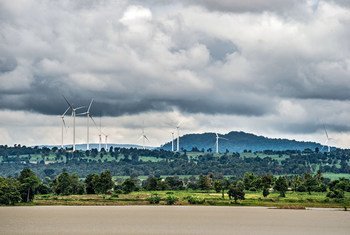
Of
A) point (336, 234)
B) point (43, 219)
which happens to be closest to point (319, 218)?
point (336, 234)

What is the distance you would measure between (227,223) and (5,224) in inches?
1964

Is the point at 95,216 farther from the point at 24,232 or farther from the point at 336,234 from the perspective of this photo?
the point at 336,234

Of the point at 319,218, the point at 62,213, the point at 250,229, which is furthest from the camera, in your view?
the point at 62,213

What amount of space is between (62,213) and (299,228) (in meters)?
72.3

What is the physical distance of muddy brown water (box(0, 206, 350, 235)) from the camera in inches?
5797

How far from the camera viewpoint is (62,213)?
199 metres

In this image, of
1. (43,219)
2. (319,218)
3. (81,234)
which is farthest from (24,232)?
(319,218)

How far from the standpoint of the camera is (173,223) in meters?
166

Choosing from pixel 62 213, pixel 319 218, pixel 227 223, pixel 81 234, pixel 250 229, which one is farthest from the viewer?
pixel 62 213

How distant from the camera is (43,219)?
178 metres

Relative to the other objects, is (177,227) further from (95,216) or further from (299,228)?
(95,216)

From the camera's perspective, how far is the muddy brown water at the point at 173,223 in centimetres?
14725

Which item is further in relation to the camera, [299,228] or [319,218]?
[319,218]

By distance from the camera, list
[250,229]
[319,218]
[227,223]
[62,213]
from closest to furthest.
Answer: [250,229] → [227,223] → [319,218] → [62,213]
